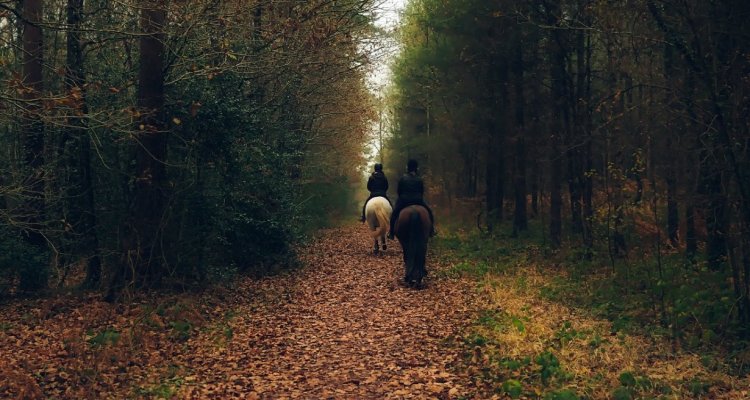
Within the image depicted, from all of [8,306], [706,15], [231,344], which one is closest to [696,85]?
[706,15]

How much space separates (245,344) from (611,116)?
6881mm

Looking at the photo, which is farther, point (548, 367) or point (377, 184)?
point (377, 184)

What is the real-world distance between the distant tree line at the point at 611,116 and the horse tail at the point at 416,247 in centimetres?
345

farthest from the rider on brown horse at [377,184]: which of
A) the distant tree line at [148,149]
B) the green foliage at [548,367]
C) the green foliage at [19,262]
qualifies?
the green foliage at [548,367]

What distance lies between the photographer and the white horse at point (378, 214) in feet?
59.2

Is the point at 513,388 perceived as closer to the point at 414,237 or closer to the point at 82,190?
the point at 414,237

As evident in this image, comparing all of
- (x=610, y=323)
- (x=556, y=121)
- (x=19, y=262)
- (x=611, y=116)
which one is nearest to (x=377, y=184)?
(x=556, y=121)

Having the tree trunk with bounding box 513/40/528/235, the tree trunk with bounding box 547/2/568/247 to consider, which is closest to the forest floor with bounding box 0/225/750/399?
the tree trunk with bounding box 547/2/568/247

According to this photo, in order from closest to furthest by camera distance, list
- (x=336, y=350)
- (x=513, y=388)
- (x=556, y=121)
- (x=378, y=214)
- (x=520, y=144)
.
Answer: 1. (x=513, y=388)
2. (x=336, y=350)
3. (x=556, y=121)
4. (x=378, y=214)
5. (x=520, y=144)

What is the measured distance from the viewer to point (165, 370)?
739 cm

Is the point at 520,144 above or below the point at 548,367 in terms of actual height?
above

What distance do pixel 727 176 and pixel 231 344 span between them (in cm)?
697

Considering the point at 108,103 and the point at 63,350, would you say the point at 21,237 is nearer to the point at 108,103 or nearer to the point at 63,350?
the point at 108,103

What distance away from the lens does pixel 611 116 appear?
994cm
